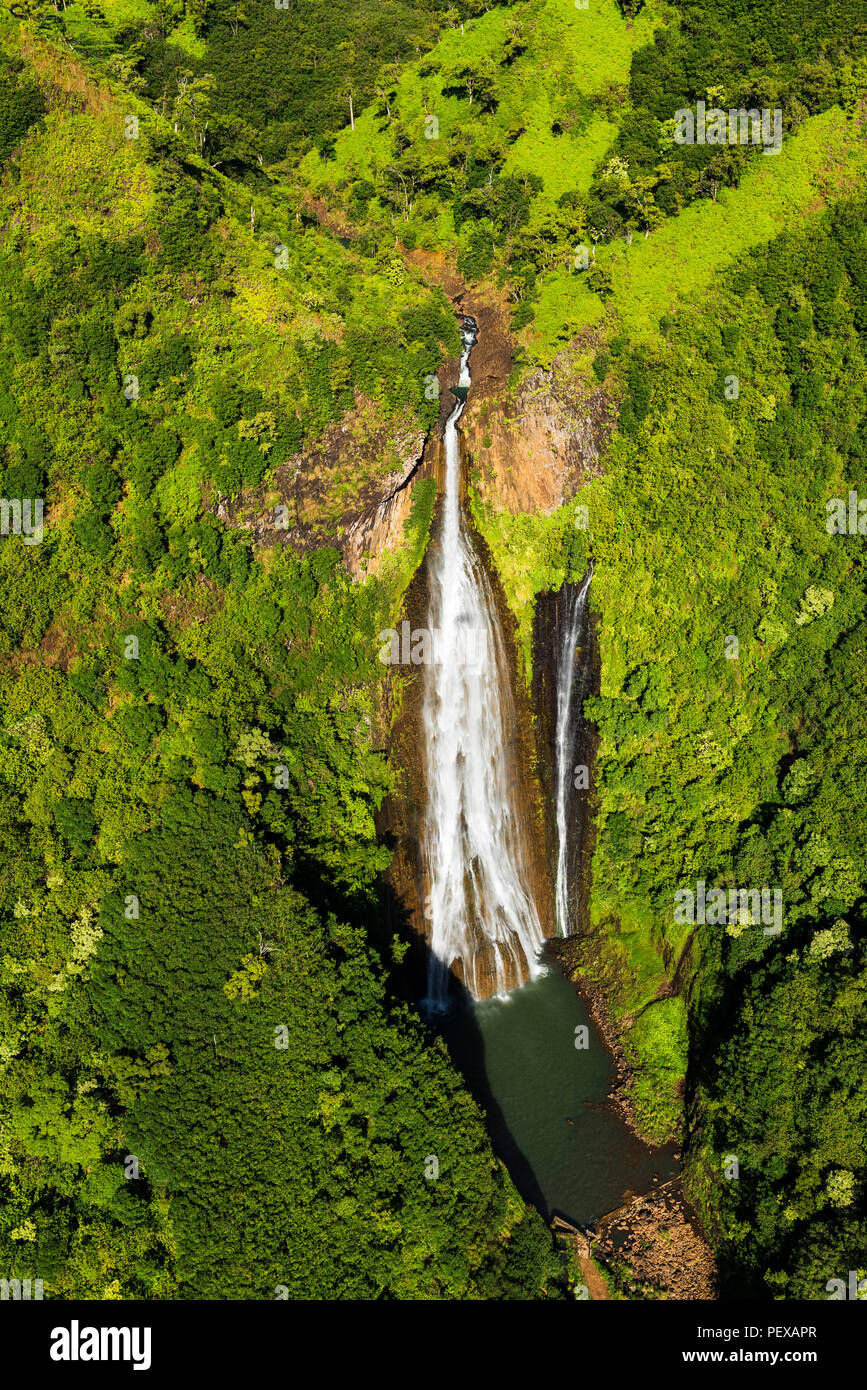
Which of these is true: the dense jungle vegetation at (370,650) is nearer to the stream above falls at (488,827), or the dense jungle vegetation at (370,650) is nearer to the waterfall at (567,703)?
the waterfall at (567,703)

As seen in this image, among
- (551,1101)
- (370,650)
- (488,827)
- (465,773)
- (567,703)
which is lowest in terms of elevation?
(551,1101)

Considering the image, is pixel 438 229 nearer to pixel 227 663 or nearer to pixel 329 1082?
pixel 227 663

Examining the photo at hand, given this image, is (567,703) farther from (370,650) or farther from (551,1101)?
(551,1101)

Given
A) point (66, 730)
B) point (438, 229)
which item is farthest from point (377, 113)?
point (66, 730)

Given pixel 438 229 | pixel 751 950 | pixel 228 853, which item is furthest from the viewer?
pixel 438 229

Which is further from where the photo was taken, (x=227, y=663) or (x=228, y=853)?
(x=227, y=663)

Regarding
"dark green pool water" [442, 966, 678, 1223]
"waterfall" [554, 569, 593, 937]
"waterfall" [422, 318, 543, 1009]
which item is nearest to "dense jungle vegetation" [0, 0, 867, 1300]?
"waterfall" [554, 569, 593, 937]

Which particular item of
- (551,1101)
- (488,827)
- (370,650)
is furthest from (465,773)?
(551,1101)
